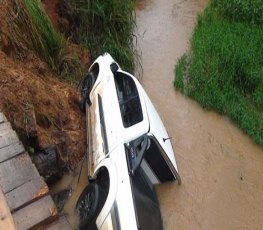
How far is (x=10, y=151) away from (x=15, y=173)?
253mm

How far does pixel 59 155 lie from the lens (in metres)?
4.41

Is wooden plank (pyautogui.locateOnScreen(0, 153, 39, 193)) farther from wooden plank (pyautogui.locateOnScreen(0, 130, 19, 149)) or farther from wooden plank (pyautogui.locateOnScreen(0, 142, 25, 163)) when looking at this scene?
wooden plank (pyautogui.locateOnScreen(0, 130, 19, 149))

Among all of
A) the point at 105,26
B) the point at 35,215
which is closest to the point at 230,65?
the point at 105,26

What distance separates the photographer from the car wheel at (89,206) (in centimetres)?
344

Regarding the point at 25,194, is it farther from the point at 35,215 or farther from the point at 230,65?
the point at 230,65

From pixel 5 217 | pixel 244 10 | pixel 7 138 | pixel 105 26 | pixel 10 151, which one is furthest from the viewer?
pixel 244 10

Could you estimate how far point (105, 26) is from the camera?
6504 mm

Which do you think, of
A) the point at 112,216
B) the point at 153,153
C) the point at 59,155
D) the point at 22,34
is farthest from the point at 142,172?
the point at 22,34

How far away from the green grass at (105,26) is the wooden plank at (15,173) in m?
3.78

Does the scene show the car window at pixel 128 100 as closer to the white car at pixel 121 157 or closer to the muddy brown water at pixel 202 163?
the white car at pixel 121 157

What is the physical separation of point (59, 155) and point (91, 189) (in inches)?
35.0

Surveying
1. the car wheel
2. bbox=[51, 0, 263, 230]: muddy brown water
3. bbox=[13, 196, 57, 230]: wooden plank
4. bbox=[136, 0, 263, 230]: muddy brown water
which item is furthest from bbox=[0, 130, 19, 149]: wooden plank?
bbox=[136, 0, 263, 230]: muddy brown water

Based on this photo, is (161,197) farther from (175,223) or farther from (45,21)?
(45,21)

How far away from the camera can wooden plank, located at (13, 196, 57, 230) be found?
101 inches
